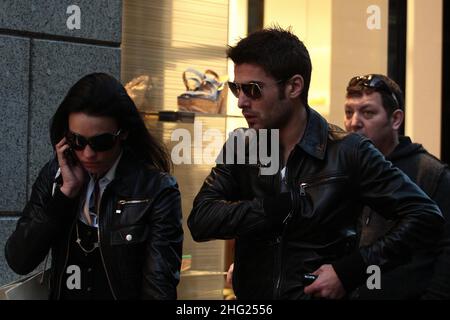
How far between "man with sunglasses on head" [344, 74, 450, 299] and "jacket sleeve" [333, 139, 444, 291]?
0.77 metres

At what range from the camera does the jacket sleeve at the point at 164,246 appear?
3.43 metres

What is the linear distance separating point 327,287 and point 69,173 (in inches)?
42.7

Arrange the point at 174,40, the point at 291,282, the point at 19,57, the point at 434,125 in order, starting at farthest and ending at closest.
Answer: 1. the point at 434,125
2. the point at 174,40
3. the point at 19,57
4. the point at 291,282

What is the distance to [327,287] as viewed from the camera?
327cm

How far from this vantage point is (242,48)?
11.6 ft

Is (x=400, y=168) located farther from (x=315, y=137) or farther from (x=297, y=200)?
(x=297, y=200)

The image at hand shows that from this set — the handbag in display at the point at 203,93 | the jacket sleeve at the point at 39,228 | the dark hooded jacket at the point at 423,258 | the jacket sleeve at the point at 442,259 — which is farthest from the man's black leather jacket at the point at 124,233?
the handbag in display at the point at 203,93

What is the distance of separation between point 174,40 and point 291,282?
11.4 feet

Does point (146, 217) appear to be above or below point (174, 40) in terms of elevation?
below

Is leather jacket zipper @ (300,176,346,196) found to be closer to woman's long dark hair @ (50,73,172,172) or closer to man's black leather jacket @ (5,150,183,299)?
man's black leather jacket @ (5,150,183,299)

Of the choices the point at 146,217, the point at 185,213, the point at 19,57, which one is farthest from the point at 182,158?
the point at 146,217

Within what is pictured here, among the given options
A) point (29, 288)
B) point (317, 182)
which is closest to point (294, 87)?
point (317, 182)

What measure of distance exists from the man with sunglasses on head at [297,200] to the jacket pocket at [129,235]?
20 cm
